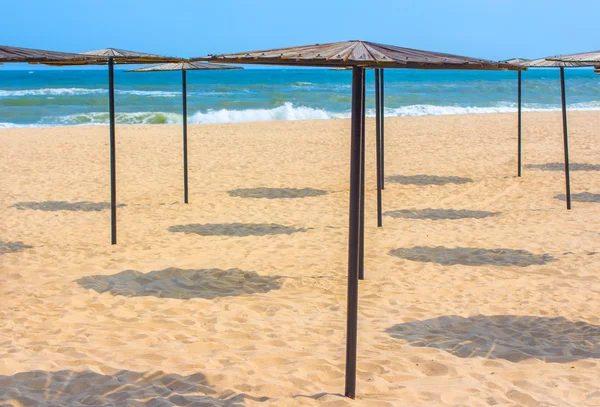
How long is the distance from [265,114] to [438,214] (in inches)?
970

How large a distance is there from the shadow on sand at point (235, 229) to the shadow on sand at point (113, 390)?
4.31 m

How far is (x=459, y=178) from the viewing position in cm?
1275

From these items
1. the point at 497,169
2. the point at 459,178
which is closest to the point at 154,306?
the point at 459,178

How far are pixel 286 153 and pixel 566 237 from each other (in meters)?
8.94

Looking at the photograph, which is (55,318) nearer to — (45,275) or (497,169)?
(45,275)

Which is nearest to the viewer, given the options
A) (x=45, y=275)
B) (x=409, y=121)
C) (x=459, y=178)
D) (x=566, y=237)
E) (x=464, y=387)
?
(x=464, y=387)

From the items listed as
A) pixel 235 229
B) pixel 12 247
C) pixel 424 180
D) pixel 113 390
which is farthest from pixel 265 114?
pixel 113 390

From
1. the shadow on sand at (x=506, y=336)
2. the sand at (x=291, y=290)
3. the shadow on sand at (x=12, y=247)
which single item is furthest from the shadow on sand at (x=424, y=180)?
the shadow on sand at (x=506, y=336)

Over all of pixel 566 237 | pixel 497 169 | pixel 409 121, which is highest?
pixel 409 121

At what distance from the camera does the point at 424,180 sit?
12.5m

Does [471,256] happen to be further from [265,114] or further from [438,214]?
[265,114]

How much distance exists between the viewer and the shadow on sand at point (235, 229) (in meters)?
8.44

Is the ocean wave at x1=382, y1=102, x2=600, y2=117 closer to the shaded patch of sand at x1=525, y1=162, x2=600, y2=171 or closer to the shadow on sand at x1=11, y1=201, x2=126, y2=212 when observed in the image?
the shaded patch of sand at x1=525, y1=162, x2=600, y2=171

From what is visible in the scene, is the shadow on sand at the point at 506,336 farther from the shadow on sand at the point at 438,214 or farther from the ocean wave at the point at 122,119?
the ocean wave at the point at 122,119
